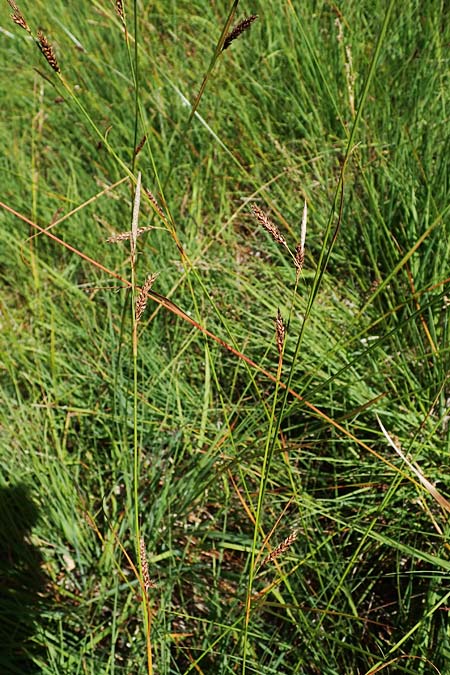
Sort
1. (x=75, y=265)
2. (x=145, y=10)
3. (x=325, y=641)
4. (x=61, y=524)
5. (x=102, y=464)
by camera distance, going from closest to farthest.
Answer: (x=325, y=641) → (x=61, y=524) → (x=102, y=464) → (x=75, y=265) → (x=145, y=10)

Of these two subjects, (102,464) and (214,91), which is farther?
(214,91)

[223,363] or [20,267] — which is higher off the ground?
[20,267]

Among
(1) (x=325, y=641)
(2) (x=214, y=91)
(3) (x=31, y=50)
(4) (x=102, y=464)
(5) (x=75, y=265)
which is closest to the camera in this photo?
(1) (x=325, y=641)

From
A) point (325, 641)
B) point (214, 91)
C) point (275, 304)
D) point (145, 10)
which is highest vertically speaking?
point (145, 10)

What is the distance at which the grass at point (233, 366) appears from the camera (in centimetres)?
123

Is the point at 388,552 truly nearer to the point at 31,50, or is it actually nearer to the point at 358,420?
the point at 358,420

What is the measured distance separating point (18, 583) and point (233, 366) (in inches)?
28.8

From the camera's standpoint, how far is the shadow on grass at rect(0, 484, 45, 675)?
51.1 inches

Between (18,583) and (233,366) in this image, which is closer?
(18,583)

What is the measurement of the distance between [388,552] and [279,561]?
0.76 ft

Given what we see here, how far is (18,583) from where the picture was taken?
1.44 metres

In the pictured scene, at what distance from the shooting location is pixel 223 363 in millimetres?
1728

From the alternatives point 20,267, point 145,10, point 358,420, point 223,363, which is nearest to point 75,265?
point 20,267

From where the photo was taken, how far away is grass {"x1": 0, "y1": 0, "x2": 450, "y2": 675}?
123 cm
